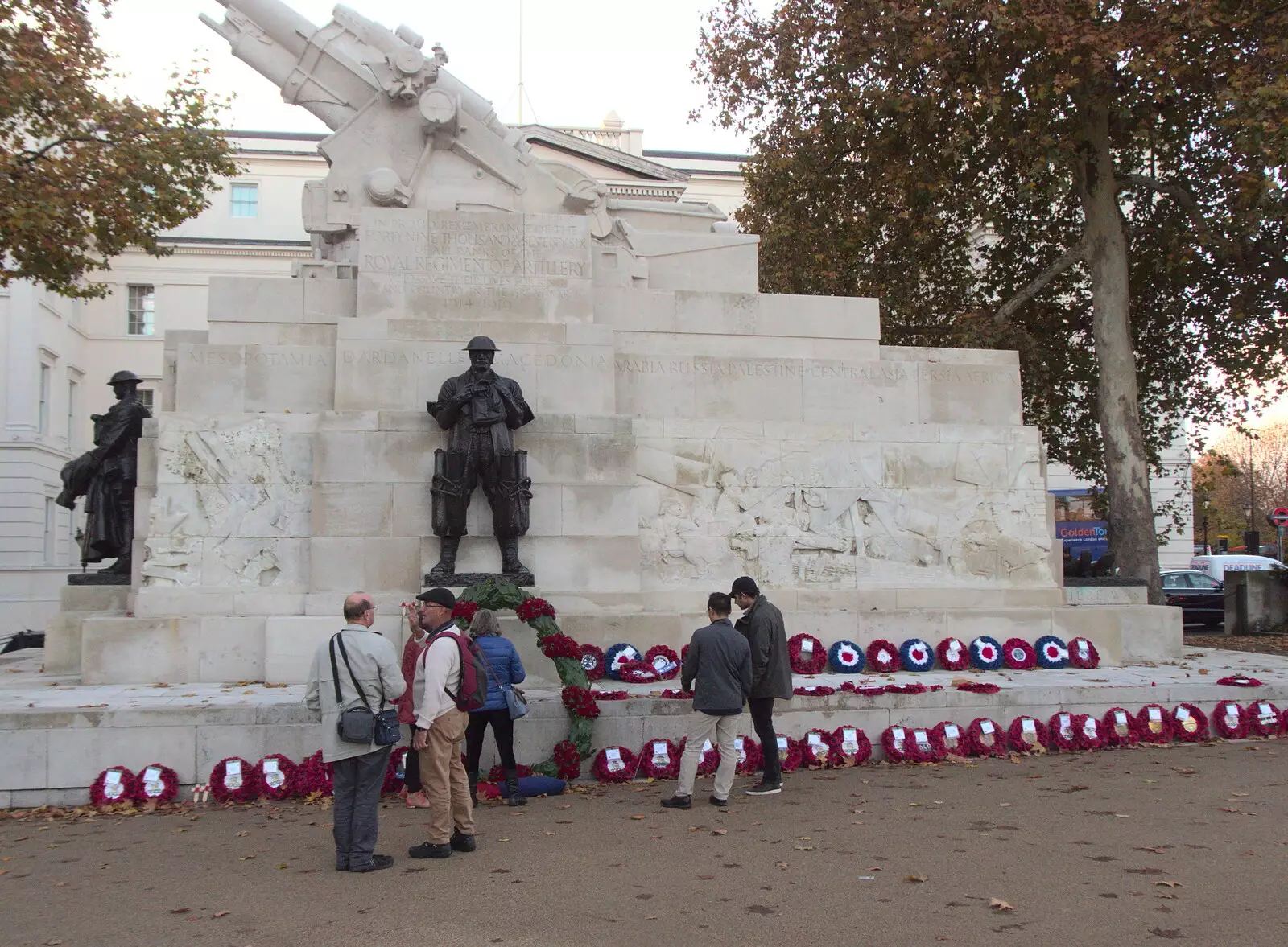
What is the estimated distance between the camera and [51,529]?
4175 cm

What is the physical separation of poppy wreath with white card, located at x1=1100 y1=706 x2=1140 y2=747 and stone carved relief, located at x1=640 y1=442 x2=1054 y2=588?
127 inches

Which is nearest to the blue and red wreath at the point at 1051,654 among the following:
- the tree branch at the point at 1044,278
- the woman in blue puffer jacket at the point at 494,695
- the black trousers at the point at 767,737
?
the black trousers at the point at 767,737

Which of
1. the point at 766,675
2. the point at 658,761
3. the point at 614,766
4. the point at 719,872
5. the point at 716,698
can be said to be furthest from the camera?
the point at 658,761

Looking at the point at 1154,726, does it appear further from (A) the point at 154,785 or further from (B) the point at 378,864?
(A) the point at 154,785

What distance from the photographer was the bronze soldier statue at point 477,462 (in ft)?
41.9

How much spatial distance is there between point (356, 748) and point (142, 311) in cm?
4118

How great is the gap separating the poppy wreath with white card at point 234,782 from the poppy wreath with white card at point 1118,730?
7621 mm

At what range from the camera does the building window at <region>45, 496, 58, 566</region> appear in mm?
41156

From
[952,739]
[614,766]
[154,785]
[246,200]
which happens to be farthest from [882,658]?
[246,200]

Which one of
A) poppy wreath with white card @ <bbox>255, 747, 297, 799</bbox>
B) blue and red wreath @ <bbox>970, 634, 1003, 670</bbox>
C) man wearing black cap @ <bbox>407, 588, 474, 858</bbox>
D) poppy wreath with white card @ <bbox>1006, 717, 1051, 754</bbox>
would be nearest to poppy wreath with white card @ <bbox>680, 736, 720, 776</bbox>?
Result: poppy wreath with white card @ <bbox>255, 747, 297, 799</bbox>

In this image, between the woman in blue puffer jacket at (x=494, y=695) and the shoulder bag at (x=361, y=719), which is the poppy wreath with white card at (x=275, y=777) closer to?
the woman in blue puffer jacket at (x=494, y=695)

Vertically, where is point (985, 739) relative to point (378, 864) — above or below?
above

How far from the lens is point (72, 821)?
9078mm

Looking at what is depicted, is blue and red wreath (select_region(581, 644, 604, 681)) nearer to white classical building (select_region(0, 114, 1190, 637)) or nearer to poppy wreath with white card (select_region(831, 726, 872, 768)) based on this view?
poppy wreath with white card (select_region(831, 726, 872, 768))
